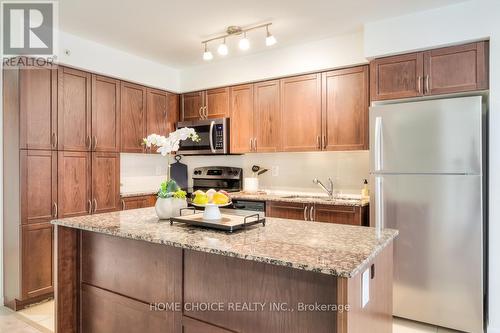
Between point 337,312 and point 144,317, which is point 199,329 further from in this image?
point 337,312

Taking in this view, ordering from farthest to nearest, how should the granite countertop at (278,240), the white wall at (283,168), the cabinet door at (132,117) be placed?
the cabinet door at (132,117) → the white wall at (283,168) → the granite countertop at (278,240)

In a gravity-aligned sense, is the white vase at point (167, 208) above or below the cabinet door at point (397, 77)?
below

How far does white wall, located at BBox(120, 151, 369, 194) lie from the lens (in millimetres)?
3486

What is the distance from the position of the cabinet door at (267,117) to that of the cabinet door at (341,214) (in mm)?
891

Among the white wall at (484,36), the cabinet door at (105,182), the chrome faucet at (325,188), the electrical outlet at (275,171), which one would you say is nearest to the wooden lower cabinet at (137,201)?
the cabinet door at (105,182)

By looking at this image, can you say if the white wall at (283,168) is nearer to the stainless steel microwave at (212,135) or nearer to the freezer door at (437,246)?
the stainless steel microwave at (212,135)

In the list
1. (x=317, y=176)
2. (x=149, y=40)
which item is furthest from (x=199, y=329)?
(x=149, y=40)

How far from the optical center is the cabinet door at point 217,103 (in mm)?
4004

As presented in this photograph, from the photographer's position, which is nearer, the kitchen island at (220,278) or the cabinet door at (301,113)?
the kitchen island at (220,278)

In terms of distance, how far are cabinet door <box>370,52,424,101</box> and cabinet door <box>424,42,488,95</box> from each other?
58 mm

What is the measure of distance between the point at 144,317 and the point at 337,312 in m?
1.13

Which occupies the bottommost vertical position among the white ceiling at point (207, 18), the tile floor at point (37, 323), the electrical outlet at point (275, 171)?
the tile floor at point (37, 323)

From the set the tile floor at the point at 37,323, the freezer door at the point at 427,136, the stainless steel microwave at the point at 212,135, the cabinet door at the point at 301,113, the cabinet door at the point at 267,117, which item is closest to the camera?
the freezer door at the point at 427,136

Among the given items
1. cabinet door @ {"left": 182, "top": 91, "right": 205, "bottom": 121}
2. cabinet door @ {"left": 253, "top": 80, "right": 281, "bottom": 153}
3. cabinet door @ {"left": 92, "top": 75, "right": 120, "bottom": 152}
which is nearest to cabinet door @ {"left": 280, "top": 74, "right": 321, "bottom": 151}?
cabinet door @ {"left": 253, "top": 80, "right": 281, "bottom": 153}
